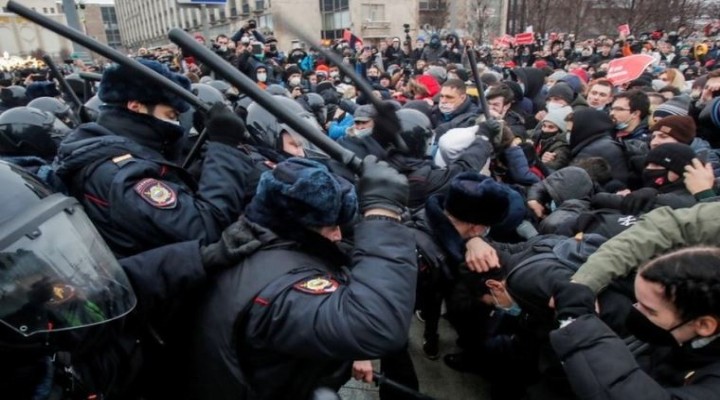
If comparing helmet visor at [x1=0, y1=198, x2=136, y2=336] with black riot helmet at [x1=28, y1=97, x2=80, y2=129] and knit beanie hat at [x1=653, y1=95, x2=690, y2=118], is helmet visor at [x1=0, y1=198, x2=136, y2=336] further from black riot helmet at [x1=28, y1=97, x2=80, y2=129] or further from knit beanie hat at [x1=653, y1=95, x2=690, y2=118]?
knit beanie hat at [x1=653, y1=95, x2=690, y2=118]

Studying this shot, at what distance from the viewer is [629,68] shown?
6.74 meters

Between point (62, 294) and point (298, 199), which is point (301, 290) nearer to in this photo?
point (298, 199)

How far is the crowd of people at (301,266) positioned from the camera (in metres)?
1.28

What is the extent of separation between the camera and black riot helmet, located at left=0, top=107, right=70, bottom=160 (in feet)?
9.49

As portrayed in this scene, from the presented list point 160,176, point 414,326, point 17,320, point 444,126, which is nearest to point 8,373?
point 17,320

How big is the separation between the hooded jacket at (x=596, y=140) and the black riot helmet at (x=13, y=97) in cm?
733

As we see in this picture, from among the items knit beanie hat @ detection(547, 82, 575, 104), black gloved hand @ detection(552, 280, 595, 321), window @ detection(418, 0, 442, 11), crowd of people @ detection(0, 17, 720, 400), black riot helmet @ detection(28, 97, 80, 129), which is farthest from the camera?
window @ detection(418, 0, 442, 11)

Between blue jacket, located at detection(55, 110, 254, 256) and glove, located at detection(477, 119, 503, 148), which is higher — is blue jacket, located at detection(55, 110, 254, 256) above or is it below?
above

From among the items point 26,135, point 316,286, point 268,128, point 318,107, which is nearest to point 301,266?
point 316,286

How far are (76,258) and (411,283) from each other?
3.29 ft

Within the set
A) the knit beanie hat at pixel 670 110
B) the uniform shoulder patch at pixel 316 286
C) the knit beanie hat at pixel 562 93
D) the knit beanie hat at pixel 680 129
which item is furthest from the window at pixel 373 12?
the uniform shoulder patch at pixel 316 286

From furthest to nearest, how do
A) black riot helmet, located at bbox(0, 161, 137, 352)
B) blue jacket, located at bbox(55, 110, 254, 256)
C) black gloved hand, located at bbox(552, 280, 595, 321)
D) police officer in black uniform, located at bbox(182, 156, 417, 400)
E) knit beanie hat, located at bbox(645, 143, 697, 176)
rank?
knit beanie hat, located at bbox(645, 143, 697, 176), blue jacket, located at bbox(55, 110, 254, 256), black gloved hand, located at bbox(552, 280, 595, 321), police officer in black uniform, located at bbox(182, 156, 417, 400), black riot helmet, located at bbox(0, 161, 137, 352)

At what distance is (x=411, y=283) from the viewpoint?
1.51m

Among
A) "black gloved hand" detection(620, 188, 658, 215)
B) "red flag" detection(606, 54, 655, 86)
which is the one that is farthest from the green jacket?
"red flag" detection(606, 54, 655, 86)
